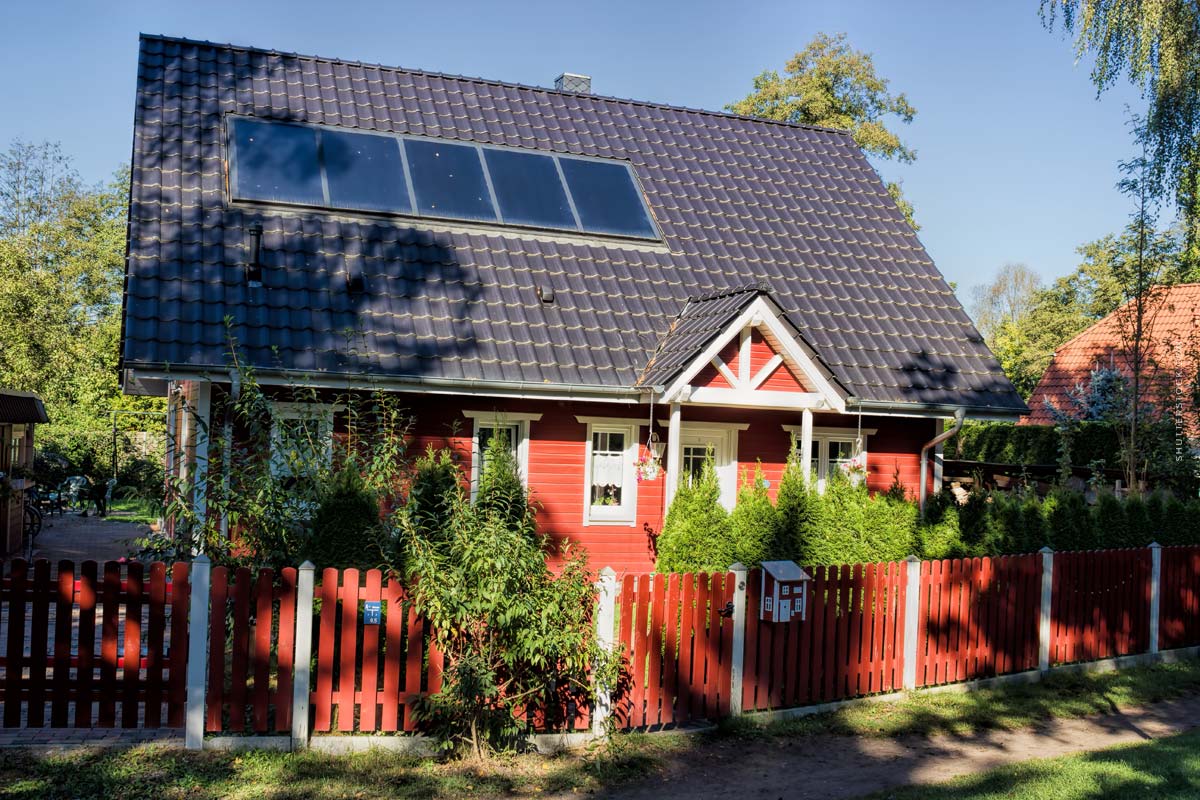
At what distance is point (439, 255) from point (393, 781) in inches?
340

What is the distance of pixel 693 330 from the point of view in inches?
558

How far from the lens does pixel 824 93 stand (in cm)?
3406

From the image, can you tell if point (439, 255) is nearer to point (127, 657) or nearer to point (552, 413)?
point (552, 413)

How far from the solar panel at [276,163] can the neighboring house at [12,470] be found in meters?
6.73

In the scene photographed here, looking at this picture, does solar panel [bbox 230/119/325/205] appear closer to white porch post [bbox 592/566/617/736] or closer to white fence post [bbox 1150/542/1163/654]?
white porch post [bbox 592/566/617/736]

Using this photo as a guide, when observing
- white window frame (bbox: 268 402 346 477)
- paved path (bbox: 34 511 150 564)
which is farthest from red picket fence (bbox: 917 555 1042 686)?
paved path (bbox: 34 511 150 564)

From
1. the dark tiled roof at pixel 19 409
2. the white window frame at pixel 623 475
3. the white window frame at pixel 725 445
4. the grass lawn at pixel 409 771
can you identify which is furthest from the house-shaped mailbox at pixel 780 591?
the dark tiled roof at pixel 19 409

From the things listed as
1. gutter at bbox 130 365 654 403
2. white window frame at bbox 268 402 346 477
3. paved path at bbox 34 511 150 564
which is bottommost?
paved path at bbox 34 511 150 564

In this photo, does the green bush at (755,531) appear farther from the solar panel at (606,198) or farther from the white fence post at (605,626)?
the solar panel at (606,198)

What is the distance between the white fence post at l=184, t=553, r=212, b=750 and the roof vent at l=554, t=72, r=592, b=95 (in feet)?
50.3

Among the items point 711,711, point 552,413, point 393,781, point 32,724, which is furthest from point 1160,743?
point 32,724

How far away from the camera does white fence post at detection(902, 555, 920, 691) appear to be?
10.7 m

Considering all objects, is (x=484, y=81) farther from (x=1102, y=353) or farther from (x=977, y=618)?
(x=1102, y=353)

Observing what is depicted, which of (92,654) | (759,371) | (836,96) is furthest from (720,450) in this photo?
(836,96)
